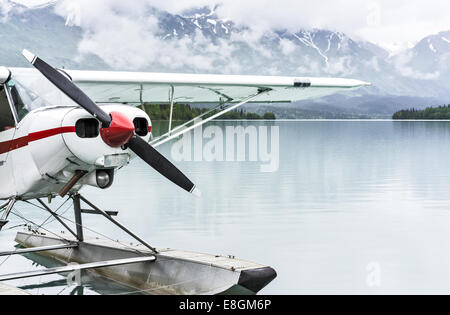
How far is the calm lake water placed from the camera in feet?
26.4

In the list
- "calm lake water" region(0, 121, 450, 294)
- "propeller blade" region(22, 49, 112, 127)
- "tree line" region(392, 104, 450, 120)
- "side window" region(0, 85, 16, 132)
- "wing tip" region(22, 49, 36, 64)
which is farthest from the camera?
"tree line" region(392, 104, 450, 120)

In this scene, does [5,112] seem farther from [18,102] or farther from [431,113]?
[431,113]

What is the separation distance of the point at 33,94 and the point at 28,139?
0.60 metres

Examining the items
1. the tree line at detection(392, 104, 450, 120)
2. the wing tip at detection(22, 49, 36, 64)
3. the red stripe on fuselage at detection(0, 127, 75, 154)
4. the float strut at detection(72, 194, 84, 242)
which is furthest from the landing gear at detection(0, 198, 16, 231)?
the tree line at detection(392, 104, 450, 120)

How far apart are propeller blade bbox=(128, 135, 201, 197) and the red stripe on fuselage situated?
1.84ft

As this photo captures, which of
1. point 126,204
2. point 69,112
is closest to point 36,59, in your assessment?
point 69,112

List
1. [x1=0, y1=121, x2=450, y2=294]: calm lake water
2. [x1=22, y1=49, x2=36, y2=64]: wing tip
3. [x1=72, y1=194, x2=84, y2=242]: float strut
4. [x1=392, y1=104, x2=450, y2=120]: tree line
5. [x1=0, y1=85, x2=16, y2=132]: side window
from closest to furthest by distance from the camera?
[x1=22, y1=49, x2=36, y2=64]: wing tip, [x1=0, y1=85, x2=16, y2=132]: side window, [x1=72, y1=194, x2=84, y2=242]: float strut, [x1=0, y1=121, x2=450, y2=294]: calm lake water, [x1=392, y1=104, x2=450, y2=120]: tree line

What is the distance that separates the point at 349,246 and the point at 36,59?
5.60 metres

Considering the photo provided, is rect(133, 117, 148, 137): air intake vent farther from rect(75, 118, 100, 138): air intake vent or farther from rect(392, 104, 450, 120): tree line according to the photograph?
rect(392, 104, 450, 120): tree line

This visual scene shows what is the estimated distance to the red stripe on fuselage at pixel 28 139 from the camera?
5918mm

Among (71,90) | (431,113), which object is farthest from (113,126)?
(431,113)

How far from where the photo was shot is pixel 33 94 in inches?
263

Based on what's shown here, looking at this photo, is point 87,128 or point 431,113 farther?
point 431,113
